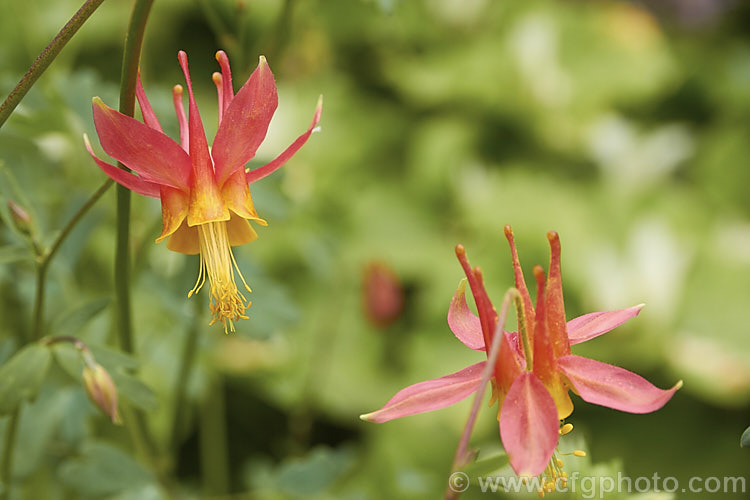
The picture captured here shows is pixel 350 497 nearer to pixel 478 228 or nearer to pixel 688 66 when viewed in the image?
pixel 478 228

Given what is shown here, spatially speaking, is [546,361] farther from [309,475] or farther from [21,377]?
[309,475]

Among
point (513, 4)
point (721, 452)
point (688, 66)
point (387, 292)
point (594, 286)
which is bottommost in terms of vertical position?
point (721, 452)

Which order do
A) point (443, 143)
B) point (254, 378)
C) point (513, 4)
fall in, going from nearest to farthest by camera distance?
point (254, 378) → point (443, 143) → point (513, 4)

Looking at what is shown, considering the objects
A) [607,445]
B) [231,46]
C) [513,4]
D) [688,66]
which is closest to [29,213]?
[231,46]

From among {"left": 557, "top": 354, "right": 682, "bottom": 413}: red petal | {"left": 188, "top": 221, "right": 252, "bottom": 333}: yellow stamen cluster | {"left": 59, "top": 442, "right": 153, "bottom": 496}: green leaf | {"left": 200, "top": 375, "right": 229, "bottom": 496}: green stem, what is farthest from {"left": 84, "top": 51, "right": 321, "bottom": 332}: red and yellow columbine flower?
{"left": 200, "top": 375, "right": 229, "bottom": 496}: green stem

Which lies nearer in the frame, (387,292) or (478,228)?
(387,292)

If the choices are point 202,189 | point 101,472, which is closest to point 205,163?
point 202,189

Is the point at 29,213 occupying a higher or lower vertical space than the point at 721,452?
higher
